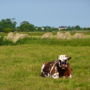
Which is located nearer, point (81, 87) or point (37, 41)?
point (81, 87)

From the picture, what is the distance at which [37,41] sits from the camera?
3033cm

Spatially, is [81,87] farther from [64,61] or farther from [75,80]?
[64,61]

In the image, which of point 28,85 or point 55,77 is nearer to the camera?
point 28,85

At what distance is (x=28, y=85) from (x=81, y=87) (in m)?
1.38

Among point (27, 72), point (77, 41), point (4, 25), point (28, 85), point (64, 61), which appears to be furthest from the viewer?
point (4, 25)

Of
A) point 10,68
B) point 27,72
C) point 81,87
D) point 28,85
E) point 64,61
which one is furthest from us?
point 10,68

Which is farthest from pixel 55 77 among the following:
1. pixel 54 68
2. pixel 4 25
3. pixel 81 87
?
pixel 4 25

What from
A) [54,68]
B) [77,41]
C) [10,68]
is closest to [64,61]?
[54,68]

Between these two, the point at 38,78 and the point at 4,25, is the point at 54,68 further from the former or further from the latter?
the point at 4,25

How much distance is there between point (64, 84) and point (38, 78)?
4.67ft

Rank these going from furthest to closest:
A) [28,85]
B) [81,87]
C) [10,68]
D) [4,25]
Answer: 1. [4,25]
2. [10,68]
3. [28,85]
4. [81,87]

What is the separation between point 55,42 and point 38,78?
18711mm

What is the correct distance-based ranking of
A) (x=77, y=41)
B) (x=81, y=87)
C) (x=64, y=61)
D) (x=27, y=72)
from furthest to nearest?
(x=77, y=41)
(x=27, y=72)
(x=64, y=61)
(x=81, y=87)

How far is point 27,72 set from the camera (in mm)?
12586
